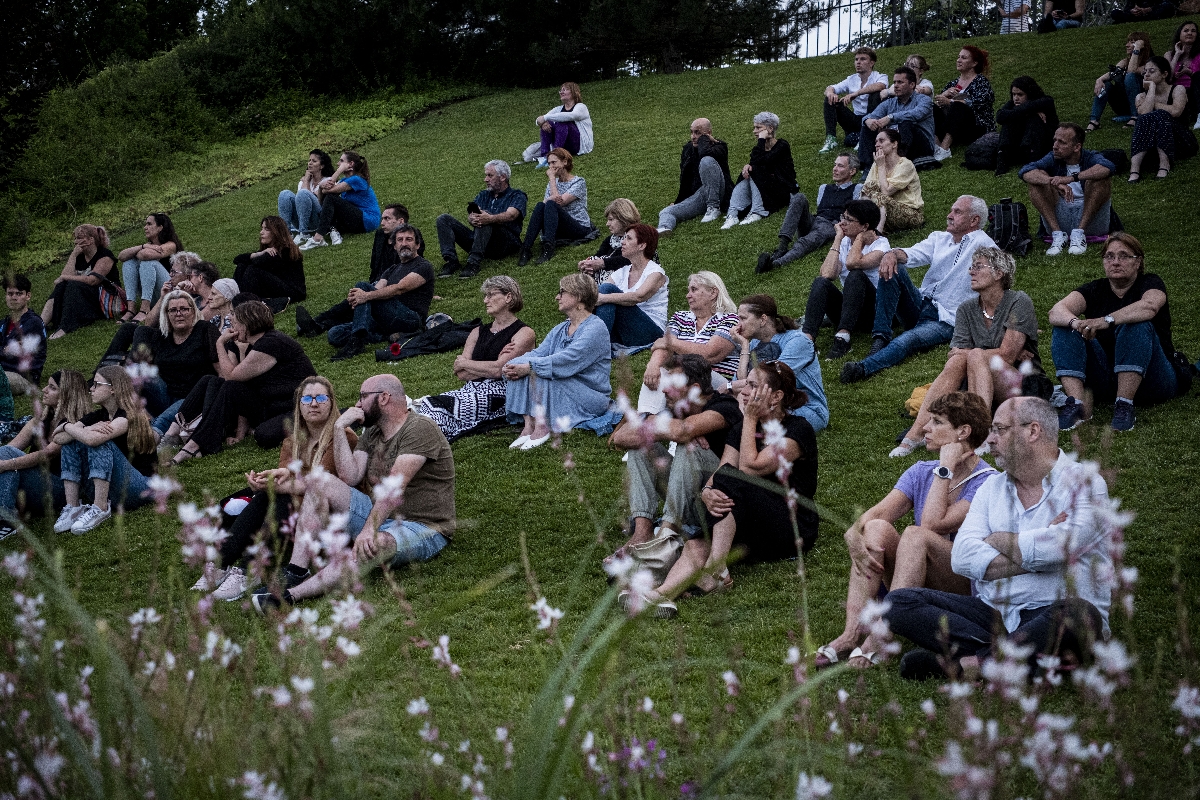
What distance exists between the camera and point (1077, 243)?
993cm

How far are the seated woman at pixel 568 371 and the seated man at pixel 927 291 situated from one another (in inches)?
75.1

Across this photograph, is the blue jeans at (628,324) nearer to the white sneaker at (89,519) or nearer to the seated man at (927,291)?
the seated man at (927,291)

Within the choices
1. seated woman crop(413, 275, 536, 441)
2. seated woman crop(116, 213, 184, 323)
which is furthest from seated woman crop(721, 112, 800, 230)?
seated woman crop(116, 213, 184, 323)

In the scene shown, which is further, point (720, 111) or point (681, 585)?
point (720, 111)

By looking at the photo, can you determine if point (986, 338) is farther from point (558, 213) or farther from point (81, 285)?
point (81, 285)

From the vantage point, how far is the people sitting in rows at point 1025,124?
39.8 feet

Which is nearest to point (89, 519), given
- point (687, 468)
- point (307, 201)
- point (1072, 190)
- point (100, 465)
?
point (100, 465)

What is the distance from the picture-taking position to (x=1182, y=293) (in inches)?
344

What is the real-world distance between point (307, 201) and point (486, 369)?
7.77 m

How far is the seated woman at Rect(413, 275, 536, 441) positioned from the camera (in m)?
8.86

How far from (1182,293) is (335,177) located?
10.8 metres

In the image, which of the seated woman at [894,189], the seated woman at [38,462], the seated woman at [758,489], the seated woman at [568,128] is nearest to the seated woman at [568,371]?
the seated woman at [758,489]

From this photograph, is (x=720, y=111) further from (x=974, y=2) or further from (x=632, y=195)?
(x=974, y=2)

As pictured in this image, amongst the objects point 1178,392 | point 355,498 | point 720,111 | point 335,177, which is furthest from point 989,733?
point 720,111
